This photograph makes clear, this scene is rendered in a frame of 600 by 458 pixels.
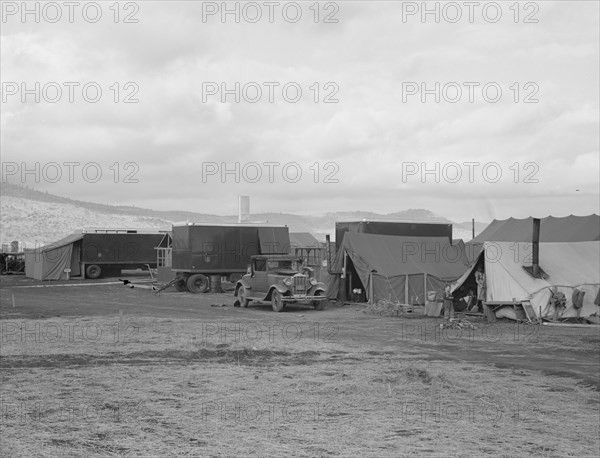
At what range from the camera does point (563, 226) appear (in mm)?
35125

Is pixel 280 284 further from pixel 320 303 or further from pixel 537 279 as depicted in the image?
pixel 537 279

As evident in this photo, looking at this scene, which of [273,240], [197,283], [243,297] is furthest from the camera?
[273,240]

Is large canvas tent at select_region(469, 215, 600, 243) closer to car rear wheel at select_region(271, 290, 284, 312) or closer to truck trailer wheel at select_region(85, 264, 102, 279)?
car rear wheel at select_region(271, 290, 284, 312)

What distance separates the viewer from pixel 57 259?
4441 centimetres

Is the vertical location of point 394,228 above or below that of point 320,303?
above

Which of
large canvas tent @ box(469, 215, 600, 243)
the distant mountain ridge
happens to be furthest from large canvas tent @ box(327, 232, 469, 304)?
the distant mountain ridge

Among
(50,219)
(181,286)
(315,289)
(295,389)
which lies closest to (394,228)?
(315,289)

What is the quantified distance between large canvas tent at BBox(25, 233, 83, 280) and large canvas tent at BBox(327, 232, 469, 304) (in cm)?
2183

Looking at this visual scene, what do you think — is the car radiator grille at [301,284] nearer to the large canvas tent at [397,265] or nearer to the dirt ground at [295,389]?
the large canvas tent at [397,265]

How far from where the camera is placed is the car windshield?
2595 cm

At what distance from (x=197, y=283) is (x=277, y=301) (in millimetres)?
9545

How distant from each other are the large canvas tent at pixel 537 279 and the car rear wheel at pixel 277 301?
533 cm

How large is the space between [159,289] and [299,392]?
2391 cm

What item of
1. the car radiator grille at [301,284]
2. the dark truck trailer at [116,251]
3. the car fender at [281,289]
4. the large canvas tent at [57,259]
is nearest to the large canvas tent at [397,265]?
the car radiator grille at [301,284]
